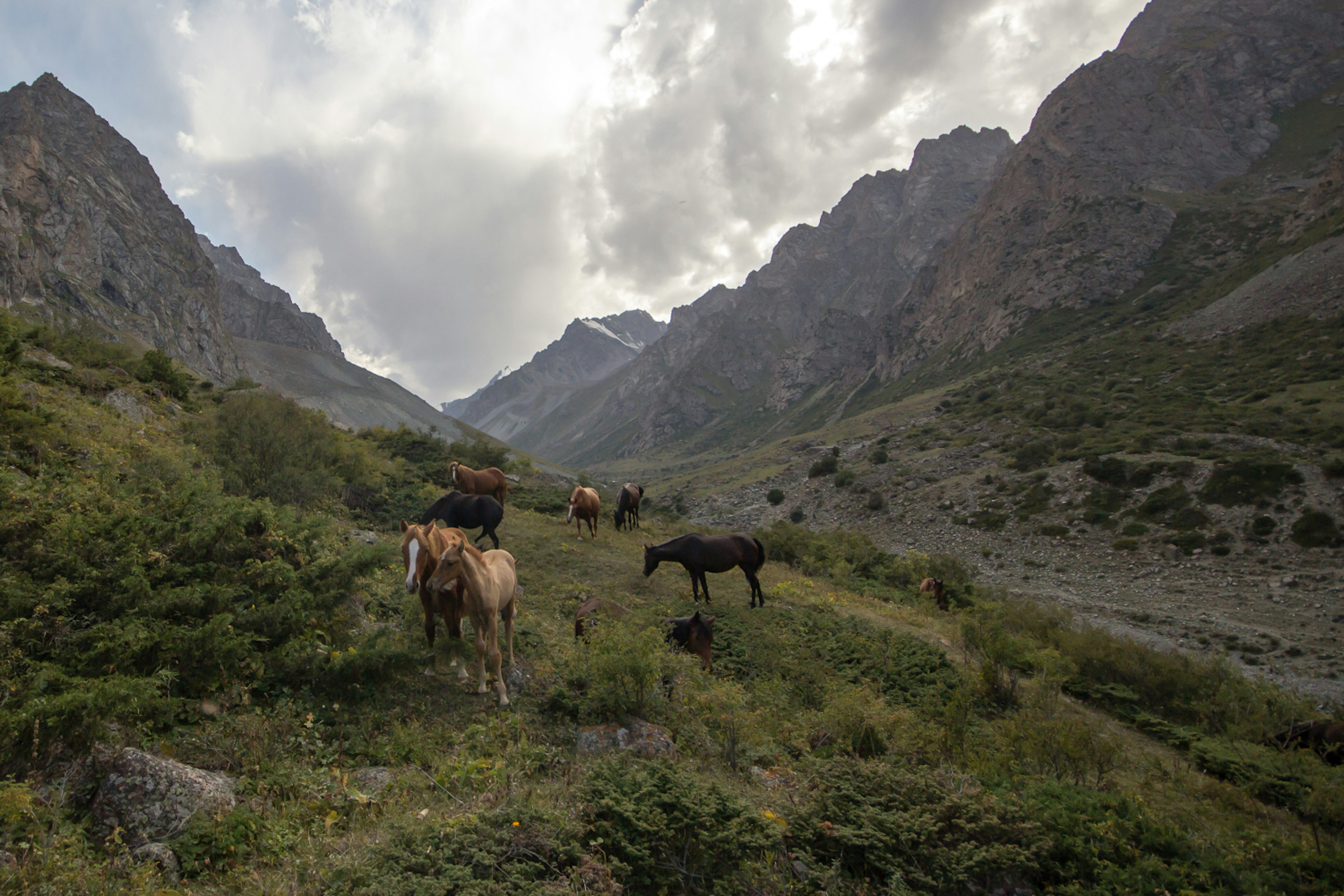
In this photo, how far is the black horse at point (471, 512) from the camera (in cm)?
1483

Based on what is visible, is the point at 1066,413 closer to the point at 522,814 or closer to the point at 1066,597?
the point at 1066,597

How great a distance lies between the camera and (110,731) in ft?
13.9

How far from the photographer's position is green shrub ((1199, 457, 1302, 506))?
85.9 feet

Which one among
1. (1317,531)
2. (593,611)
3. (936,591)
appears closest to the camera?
(593,611)

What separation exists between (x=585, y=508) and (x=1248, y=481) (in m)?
33.5

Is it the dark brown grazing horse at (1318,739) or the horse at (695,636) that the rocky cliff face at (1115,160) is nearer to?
the dark brown grazing horse at (1318,739)

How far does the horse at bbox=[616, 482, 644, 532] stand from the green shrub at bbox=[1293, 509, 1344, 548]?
28530mm

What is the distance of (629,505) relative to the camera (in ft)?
71.8

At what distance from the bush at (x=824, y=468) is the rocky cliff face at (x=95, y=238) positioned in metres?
57.5

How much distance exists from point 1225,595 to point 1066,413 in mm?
28291

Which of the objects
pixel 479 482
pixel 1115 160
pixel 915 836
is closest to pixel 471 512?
pixel 479 482

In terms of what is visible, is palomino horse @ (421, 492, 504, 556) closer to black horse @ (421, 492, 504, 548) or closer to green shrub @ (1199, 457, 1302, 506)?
black horse @ (421, 492, 504, 548)

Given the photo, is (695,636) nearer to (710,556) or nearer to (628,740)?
(710,556)

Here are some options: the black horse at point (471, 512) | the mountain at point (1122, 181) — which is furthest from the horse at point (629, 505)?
the mountain at point (1122, 181)
